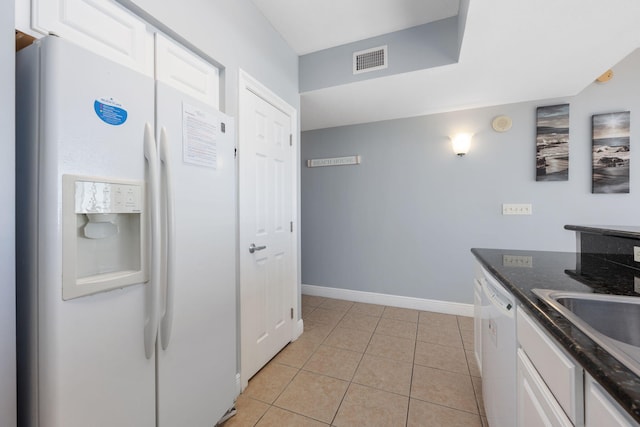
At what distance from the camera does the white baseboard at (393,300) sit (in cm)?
295

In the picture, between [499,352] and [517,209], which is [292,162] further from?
[517,209]

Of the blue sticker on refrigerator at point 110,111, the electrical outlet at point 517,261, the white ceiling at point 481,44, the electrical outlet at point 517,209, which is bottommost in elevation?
the electrical outlet at point 517,261

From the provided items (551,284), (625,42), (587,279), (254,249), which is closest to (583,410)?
(551,284)

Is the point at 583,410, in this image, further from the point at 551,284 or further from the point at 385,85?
the point at 385,85

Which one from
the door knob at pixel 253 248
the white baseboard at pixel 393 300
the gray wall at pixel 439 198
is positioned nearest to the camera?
the door knob at pixel 253 248

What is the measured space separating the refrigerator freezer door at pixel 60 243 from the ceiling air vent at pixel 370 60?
192cm

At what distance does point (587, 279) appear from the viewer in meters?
1.12

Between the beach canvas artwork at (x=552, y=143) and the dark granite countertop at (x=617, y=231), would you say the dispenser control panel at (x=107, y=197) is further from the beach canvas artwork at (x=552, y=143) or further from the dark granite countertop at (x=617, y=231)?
the beach canvas artwork at (x=552, y=143)

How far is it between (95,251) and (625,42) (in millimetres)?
3117

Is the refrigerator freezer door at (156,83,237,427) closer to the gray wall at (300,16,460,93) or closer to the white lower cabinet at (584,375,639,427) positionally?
the white lower cabinet at (584,375,639,427)

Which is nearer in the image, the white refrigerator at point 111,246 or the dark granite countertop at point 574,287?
the dark granite countertop at point 574,287

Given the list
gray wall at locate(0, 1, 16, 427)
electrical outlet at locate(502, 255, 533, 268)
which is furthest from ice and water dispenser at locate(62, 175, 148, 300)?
electrical outlet at locate(502, 255, 533, 268)

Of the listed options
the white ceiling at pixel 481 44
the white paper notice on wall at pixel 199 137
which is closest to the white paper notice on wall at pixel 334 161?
the white ceiling at pixel 481 44

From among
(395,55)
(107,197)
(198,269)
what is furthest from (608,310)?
(395,55)
